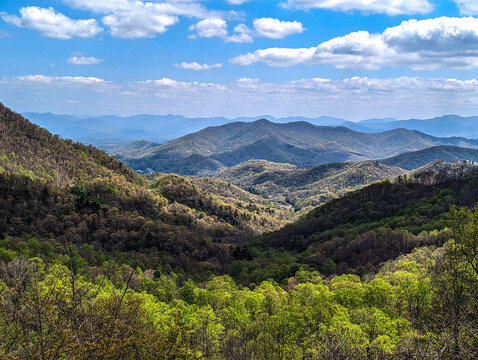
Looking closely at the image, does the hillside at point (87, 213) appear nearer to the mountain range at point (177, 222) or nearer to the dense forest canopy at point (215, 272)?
the mountain range at point (177, 222)

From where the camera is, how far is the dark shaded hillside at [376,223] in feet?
335

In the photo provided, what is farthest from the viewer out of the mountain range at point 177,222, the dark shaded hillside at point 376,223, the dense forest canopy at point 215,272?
the dark shaded hillside at point 376,223

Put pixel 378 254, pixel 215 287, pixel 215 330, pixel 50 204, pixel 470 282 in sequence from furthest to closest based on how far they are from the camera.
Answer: pixel 50 204 → pixel 378 254 → pixel 215 287 → pixel 215 330 → pixel 470 282

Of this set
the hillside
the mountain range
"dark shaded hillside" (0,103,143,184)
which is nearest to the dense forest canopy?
the hillside

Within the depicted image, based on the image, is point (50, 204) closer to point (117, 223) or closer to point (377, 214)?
point (117, 223)

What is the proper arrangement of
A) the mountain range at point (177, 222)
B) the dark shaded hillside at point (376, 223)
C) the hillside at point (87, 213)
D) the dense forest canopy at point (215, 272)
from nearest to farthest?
the dense forest canopy at point (215, 272) → the mountain range at point (177, 222) → the hillside at point (87, 213) → the dark shaded hillside at point (376, 223)

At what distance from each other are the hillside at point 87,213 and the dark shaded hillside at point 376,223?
1274 inches

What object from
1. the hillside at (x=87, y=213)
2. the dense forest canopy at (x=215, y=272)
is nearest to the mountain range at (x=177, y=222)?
the hillside at (x=87, y=213)

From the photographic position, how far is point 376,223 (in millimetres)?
145125

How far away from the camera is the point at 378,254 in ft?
328

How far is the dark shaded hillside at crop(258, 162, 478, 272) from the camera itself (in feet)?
335

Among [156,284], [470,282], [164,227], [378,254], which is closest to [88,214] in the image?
[164,227]

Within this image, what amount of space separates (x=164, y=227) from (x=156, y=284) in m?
66.2

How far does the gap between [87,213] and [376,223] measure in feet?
369
